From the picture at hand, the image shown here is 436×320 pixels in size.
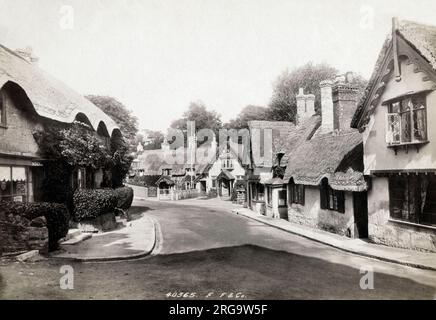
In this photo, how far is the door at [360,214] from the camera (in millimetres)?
17078

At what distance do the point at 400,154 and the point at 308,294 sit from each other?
7.81 meters

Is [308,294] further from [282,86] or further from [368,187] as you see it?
[282,86]

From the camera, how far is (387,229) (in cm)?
1471

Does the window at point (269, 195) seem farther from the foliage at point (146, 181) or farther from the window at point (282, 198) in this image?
the foliage at point (146, 181)

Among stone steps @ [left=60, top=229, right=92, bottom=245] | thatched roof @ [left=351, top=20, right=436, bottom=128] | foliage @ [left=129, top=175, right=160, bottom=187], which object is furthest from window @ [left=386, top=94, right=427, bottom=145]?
foliage @ [left=129, top=175, right=160, bottom=187]

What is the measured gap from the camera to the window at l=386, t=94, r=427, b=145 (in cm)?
1287

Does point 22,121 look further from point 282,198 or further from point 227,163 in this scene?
point 227,163

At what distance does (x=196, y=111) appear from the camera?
81.1 metres

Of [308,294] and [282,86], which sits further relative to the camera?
[282,86]

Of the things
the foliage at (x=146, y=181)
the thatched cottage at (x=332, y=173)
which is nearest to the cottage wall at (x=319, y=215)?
the thatched cottage at (x=332, y=173)

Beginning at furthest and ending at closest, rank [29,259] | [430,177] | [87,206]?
[87,206] < [430,177] < [29,259]

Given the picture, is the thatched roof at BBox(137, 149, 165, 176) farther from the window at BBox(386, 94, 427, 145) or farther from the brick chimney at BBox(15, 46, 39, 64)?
the window at BBox(386, 94, 427, 145)

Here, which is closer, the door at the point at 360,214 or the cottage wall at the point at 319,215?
the door at the point at 360,214
